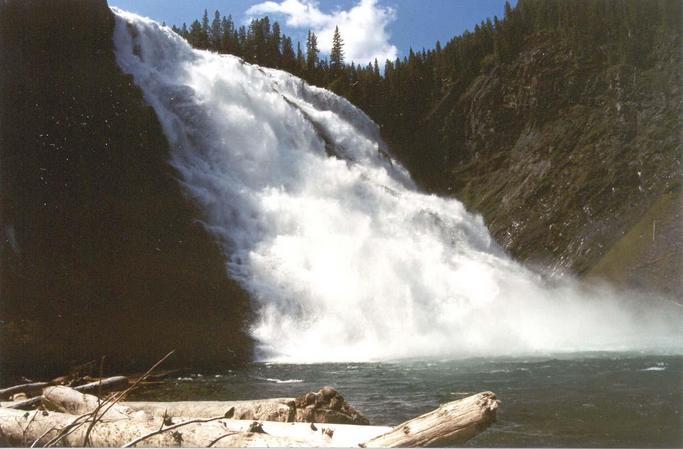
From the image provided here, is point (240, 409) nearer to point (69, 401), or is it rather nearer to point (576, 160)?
point (69, 401)

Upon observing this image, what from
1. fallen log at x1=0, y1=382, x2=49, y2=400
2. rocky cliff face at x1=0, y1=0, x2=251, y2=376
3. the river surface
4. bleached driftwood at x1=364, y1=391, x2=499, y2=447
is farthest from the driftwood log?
rocky cliff face at x1=0, y1=0, x2=251, y2=376

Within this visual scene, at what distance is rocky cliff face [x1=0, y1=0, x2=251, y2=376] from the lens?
938 centimetres

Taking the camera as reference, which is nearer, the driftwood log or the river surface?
the driftwood log

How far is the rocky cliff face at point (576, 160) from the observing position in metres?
16.9

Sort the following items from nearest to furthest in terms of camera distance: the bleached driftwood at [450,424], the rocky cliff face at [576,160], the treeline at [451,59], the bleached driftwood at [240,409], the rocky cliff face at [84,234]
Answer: the bleached driftwood at [450,424]
the bleached driftwood at [240,409]
the rocky cliff face at [84,234]
the treeline at [451,59]
the rocky cliff face at [576,160]

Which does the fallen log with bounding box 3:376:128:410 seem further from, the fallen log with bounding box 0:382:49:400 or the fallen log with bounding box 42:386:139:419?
the fallen log with bounding box 42:386:139:419

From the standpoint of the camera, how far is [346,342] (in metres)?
11.7

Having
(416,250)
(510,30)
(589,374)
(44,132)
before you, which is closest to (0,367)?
(44,132)

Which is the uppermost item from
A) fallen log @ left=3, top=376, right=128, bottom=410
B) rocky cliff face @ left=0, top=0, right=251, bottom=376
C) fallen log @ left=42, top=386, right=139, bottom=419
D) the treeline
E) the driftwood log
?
the treeline

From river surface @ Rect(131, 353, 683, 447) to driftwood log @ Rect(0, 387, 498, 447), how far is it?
157 centimetres

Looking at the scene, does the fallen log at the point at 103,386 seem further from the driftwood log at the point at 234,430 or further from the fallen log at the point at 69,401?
the driftwood log at the point at 234,430

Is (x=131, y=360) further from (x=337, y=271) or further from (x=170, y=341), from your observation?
(x=337, y=271)

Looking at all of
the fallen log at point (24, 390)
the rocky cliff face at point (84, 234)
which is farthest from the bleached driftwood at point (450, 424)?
the rocky cliff face at point (84, 234)

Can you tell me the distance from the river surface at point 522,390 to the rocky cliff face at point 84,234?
7.63ft
